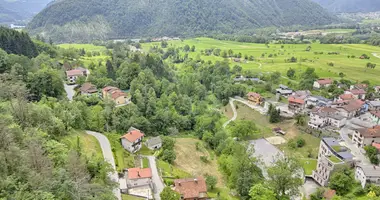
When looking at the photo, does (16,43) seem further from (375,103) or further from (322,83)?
(375,103)

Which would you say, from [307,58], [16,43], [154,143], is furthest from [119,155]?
[307,58]

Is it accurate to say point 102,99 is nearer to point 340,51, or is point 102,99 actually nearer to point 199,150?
point 199,150

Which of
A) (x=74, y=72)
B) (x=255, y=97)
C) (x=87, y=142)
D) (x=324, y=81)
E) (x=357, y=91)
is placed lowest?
(x=255, y=97)

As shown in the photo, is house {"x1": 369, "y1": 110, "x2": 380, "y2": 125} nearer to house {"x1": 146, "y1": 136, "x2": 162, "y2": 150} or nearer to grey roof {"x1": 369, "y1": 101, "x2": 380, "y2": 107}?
grey roof {"x1": 369, "y1": 101, "x2": 380, "y2": 107}

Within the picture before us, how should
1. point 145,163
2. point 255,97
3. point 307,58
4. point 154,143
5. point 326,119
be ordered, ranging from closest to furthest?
1. point 145,163
2. point 154,143
3. point 326,119
4. point 255,97
5. point 307,58

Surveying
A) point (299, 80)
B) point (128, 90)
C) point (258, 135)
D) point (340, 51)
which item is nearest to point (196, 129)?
point (258, 135)

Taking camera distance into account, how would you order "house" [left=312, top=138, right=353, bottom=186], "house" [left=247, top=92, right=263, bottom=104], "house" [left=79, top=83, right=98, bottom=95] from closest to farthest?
"house" [left=312, top=138, right=353, bottom=186] → "house" [left=79, top=83, right=98, bottom=95] → "house" [left=247, top=92, right=263, bottom=104]

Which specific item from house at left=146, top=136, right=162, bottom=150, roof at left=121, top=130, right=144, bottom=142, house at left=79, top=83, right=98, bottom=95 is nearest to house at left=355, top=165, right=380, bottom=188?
house at left=146, top=136, right=162, bottom=150
